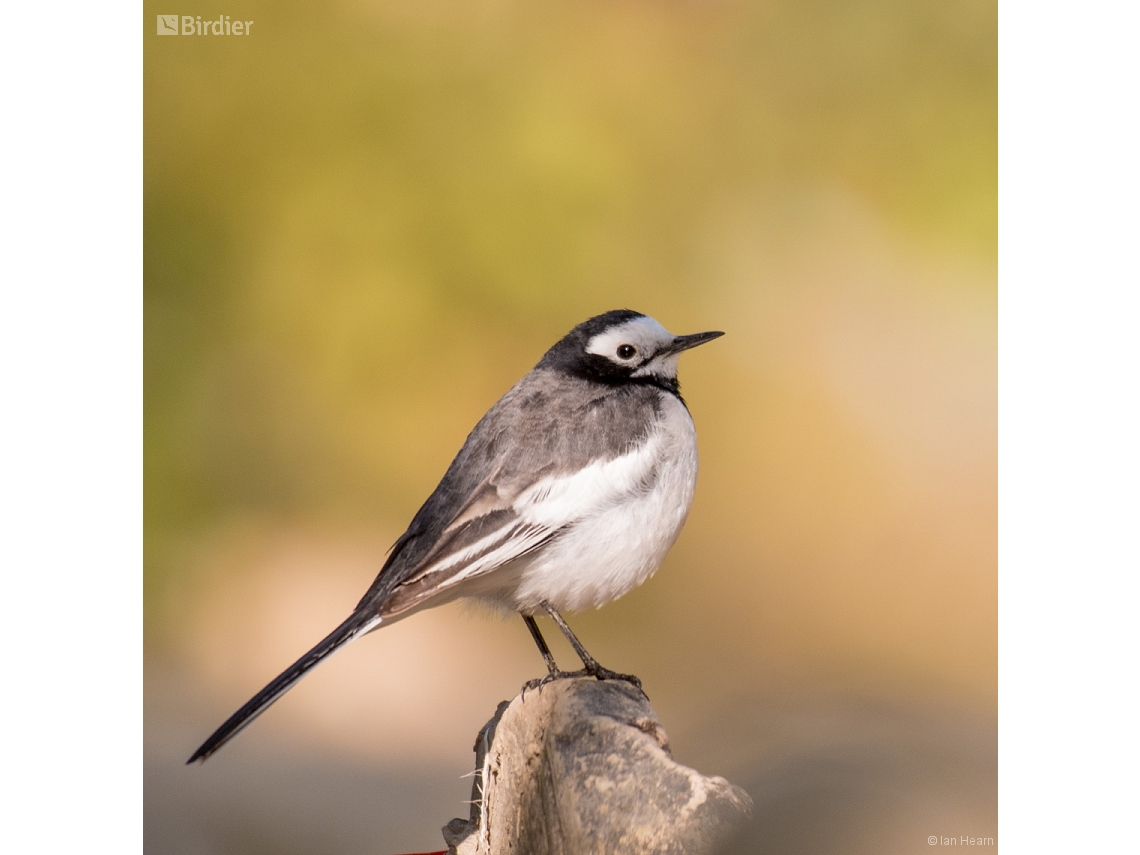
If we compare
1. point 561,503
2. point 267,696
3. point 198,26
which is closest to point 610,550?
point 561,503

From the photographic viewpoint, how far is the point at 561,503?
3.11 m

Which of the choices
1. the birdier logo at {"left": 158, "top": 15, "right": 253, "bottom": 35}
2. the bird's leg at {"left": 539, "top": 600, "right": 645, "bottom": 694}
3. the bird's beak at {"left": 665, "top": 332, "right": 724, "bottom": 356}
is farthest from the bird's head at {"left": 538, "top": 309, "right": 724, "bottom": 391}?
the birdier logo at {"left": 158, "top": 15, "right": 253, "bottom": 35}

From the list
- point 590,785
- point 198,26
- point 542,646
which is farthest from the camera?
point 198,26

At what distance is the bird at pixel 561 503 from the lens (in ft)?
10.0

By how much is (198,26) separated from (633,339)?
222 cm

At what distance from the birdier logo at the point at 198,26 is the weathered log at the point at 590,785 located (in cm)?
277

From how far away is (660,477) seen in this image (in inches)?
126

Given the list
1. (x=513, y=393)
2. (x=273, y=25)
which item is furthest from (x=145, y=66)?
(x=513, y=393)

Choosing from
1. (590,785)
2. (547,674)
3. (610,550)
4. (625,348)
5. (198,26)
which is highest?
(198,26)

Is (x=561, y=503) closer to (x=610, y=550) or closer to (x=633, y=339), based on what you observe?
(x=610, y=550)

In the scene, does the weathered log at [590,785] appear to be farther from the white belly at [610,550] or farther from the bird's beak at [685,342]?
the bird's beak at [685,342]

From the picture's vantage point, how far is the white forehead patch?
3.39m

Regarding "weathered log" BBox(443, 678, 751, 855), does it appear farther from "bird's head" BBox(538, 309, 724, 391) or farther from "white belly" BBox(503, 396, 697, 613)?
"bird's head" BBox(538, 309, 724, 391)

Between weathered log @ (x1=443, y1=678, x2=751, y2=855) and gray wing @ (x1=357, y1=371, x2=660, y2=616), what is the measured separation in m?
0.41
